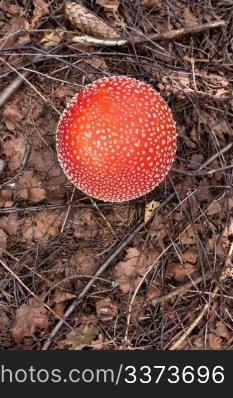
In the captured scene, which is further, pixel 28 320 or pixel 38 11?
pixel 38 11

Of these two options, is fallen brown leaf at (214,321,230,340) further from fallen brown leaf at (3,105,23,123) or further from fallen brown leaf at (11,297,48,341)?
fallen brown leaf at (3,105,23,123)

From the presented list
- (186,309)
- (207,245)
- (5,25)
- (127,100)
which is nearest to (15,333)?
(186,309)

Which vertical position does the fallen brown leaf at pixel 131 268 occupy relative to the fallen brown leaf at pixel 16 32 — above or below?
Result: below

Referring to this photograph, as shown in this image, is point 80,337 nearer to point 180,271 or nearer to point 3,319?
point 3,319

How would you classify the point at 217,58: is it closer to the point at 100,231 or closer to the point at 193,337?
the point at 100,231

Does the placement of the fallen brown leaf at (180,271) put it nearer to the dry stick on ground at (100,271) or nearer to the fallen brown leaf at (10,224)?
the dry stick on ground at (100,271)

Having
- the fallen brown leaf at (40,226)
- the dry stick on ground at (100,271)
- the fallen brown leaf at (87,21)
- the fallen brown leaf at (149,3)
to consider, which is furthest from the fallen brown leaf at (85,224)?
the fallen brown leaf at (149,3)

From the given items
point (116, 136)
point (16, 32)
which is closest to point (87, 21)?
point (16, 32)
